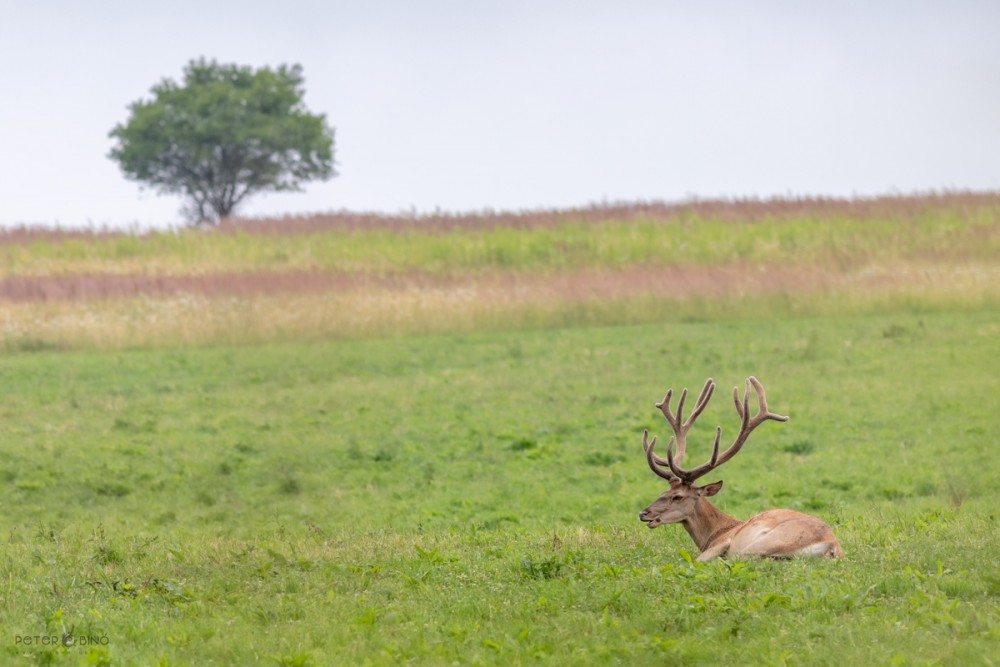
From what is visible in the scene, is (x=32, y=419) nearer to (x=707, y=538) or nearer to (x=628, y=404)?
(x=628, y=404)

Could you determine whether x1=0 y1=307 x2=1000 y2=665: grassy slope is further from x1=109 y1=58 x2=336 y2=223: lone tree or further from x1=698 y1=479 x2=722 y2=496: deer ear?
x1=109 y1=58 x2=336 y2=223: lone tree

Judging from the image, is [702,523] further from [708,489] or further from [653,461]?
[653,461]

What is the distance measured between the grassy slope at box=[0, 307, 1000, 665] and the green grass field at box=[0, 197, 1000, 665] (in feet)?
0.13

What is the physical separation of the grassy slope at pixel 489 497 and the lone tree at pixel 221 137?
3339 cm

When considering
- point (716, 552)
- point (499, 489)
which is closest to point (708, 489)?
point (716, 552)

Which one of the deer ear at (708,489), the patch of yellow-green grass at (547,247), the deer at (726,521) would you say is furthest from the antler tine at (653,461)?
the patch of yellow-green grass at (547,247)

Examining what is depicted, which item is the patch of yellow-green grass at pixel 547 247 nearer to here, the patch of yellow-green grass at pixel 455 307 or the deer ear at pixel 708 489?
the patch of yellow-green grass at pixel 455 307

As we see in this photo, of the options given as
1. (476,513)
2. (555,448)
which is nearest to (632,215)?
(555,448)

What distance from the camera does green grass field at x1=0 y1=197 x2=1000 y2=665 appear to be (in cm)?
752

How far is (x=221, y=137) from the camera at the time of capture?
57312mm

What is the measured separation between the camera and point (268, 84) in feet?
198

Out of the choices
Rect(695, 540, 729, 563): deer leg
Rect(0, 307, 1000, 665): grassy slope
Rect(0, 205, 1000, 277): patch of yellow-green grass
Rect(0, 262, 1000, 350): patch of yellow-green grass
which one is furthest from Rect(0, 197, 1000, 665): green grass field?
Rect(0, 205, 1000, 277): patch of yellow-green grass

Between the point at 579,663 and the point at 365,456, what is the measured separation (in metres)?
9.46

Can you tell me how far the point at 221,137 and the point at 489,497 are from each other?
45.6 metres
